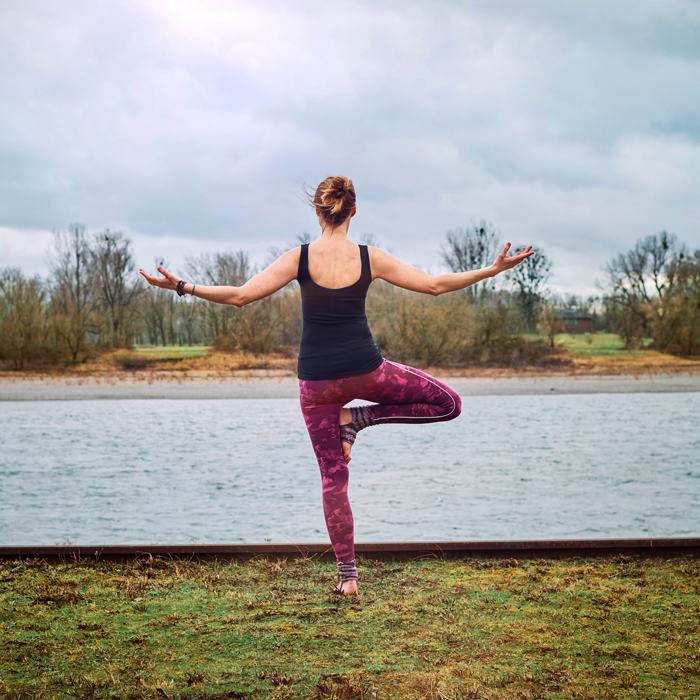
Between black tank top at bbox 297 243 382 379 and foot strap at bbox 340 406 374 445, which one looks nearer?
black tank top at bbox 297 243 382 379

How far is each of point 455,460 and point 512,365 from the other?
1542 centimetres

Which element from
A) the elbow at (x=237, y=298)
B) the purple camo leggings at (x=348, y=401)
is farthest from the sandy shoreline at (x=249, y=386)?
the elbow at (x=237, y=298)

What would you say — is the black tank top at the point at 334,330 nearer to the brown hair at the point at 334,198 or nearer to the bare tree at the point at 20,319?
the brown hair at the point at 334,198

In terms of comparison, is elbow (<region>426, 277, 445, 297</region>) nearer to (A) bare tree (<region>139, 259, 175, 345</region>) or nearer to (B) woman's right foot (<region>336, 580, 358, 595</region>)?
(B) woman's right foot (<region>336, 580, 358, 595</region>)

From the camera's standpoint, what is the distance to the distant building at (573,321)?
31562mm

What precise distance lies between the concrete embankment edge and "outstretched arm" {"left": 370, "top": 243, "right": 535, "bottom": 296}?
199 cm

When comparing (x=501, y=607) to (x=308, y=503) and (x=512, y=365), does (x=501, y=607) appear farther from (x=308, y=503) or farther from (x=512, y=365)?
(x=512, y=365)

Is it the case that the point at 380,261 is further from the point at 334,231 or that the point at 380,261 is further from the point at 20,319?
the point at 20,319

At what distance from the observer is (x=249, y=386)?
27.7 m

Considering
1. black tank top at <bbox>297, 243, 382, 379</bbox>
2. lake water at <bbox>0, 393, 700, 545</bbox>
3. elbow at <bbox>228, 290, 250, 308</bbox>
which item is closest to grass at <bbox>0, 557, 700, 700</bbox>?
black tank top at <bbox>297, 243, 382, 379</bbox>

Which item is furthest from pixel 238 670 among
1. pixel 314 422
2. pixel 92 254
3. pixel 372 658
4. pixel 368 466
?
pixel 92 254

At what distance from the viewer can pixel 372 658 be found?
3.05 meters

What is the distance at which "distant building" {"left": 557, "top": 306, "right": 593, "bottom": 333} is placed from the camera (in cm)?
3156

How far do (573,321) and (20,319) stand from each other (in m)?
23.9
